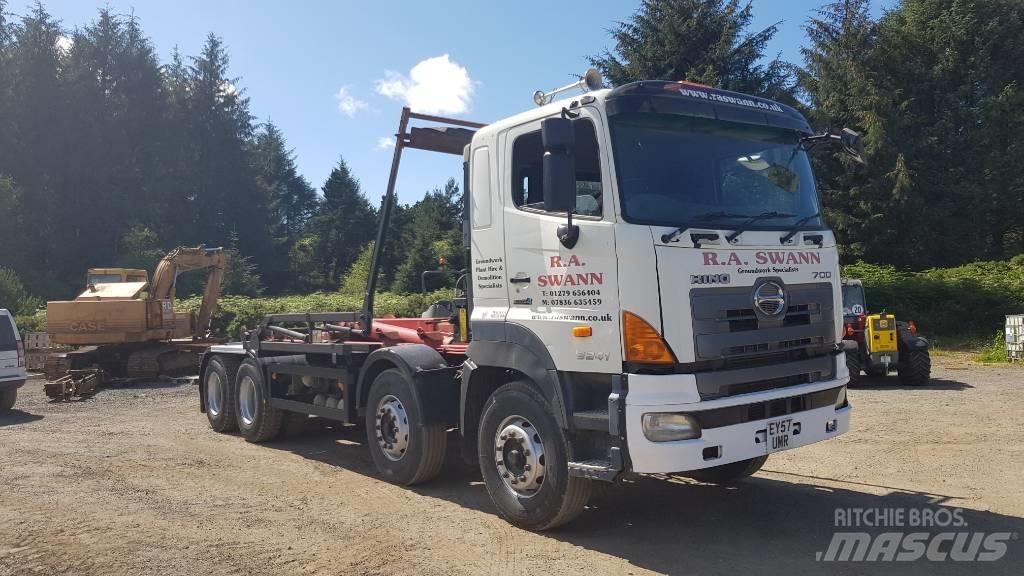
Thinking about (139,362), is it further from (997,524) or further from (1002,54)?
(1002,54)

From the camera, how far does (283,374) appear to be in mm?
9414

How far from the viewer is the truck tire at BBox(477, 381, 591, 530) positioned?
5391 mm

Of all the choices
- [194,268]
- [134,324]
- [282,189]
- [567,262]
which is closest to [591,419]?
[567,262]

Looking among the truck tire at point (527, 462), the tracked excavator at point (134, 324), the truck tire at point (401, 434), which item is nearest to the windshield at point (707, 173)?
the truck tire at point (527, 462)

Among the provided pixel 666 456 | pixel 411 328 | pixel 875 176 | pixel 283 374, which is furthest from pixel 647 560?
pixel 875 176

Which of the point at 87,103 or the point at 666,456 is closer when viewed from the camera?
the point at 666,456

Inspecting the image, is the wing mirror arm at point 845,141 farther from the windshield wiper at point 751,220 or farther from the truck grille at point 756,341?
the truck grille at point 756,341

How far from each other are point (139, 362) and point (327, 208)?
51916 millimetres

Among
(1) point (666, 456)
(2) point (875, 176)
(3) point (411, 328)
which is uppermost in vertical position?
(2) point (875, 176)

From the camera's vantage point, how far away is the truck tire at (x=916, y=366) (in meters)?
15.0

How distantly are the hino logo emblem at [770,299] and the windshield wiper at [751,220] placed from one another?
401 millimetres

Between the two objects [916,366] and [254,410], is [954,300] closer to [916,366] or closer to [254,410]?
[916,366]

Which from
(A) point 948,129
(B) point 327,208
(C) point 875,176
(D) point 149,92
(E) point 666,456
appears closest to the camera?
(E) point 666,456

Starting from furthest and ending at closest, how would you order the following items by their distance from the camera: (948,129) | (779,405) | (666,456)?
(948,129), (779,405), (666,456)
